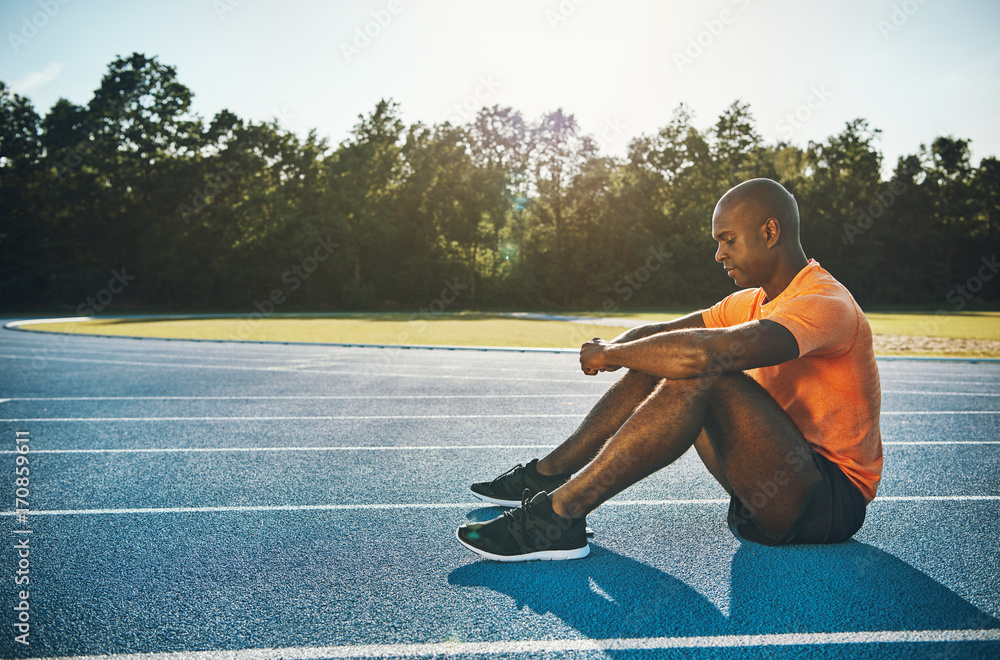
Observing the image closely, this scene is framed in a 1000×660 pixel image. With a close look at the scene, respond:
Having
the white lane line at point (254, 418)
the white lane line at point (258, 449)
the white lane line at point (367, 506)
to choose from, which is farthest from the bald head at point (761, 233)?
the white lane line at point (254, 418)

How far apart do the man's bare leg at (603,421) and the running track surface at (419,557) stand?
0.43 metres

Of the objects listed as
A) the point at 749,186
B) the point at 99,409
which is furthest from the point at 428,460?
the point at 99,409

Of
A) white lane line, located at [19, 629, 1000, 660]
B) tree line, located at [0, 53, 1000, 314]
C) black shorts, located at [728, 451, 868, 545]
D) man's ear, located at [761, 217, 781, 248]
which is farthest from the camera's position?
tree line, located at [0, 53, 1000, 314]

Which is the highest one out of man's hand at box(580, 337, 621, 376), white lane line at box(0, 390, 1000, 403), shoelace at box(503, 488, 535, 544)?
man's hand at box(580, 337, 621, 376)

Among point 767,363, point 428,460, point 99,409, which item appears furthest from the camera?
point 99,409

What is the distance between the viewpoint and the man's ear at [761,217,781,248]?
9.68 ft

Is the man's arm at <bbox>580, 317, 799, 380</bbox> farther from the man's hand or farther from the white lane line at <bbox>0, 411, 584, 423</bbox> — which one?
the white lane line at <bbox>0, 411, 584, 423</bbox>

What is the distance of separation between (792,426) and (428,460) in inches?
117

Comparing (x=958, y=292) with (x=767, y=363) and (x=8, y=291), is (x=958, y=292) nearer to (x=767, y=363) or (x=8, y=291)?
(x=767, y=363)

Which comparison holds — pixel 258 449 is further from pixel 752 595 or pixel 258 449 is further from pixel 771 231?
pixel 771 231

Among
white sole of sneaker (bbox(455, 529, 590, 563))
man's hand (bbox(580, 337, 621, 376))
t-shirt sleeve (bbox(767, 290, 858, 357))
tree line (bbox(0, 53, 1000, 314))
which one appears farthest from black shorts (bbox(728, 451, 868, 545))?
tree line (bbox(0, 53, 1000, 314))

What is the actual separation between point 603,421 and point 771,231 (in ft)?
3.91

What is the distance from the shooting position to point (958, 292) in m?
50.2

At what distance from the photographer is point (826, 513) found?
9.52 feet
